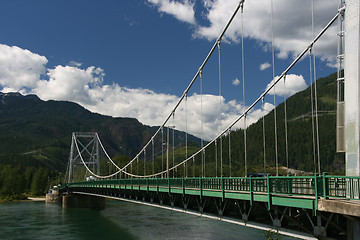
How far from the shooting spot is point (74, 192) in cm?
8544

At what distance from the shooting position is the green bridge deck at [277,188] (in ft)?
43.9

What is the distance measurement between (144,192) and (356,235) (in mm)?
27883

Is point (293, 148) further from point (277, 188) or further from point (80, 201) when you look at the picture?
point (277, 188)

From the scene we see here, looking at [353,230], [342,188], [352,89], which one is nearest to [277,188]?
[342,188]

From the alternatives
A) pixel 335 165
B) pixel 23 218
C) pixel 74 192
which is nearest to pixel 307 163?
pixel 335 165

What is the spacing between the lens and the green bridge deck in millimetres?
13380

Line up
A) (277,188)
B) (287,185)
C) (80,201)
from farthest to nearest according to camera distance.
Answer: (80,201) → (277,188) → (287,185)

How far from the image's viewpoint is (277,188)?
16.6 m

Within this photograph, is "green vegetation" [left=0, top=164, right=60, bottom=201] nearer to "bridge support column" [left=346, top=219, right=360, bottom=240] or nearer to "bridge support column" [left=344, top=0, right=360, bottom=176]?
"bridge support column" [left=344, top=0, right=360, bottom=176]

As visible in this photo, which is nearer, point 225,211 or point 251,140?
point 225,211

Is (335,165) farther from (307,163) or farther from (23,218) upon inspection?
(23,218)

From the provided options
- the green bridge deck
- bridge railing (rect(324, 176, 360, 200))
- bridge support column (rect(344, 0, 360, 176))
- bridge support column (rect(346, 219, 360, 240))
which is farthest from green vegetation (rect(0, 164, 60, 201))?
bridge support column (rect(346, 219, 360, 240))

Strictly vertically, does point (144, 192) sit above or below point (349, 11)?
below

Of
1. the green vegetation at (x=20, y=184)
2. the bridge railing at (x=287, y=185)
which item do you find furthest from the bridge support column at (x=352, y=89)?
the green vegetation at (x=20, y=184)
